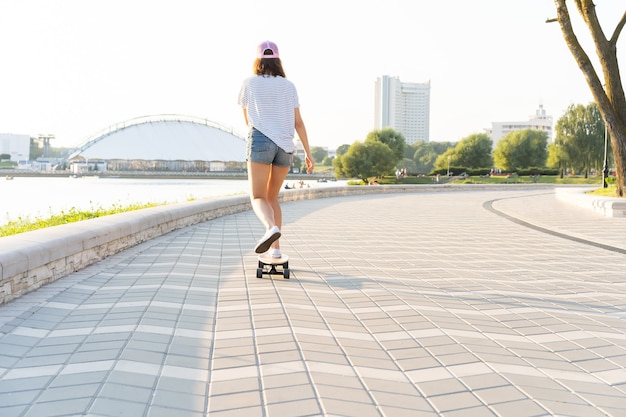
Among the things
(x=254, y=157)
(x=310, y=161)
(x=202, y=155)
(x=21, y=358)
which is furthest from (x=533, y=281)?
(x=202, y=155)

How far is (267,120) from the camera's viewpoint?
5570mm

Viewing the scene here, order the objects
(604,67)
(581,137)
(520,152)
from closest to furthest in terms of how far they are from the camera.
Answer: (604,67) < (581,137) < (520,152)

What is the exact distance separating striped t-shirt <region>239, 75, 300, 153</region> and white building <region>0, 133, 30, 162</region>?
16956 cm

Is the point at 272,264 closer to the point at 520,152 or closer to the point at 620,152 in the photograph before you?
the point at 620,152

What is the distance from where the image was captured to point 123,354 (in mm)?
3490

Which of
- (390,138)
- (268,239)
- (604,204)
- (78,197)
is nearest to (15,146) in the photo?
(390,138)

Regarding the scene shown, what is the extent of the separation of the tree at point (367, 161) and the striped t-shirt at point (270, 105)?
73149mm

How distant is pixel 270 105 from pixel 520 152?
3362 inches

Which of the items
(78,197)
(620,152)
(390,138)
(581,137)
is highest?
(390,138)

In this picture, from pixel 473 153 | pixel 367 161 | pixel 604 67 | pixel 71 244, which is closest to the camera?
pixel 71 244

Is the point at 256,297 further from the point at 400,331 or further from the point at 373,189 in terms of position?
the point at 373,189

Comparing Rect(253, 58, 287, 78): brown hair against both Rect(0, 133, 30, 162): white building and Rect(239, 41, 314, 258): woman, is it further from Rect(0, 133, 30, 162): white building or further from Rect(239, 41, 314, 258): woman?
Rect(0, 133, 30, 162): white building

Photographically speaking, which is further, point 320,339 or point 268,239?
point 268,239

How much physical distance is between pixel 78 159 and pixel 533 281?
401 feet
